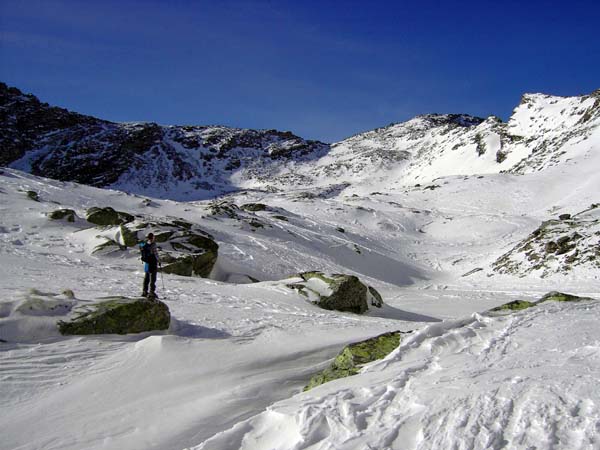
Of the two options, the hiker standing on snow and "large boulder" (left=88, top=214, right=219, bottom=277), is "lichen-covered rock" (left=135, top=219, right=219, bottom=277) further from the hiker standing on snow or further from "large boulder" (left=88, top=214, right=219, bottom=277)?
the hiker standing on snow

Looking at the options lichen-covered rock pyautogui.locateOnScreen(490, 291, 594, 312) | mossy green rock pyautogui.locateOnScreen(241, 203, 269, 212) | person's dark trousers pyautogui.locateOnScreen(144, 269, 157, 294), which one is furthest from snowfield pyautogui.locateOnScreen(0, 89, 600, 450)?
mossy green rock pyautogui.locateOnScreen(241, 203, 269, 212)

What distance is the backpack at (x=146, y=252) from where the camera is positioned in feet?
33.3

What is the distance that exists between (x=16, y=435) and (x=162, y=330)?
349cm

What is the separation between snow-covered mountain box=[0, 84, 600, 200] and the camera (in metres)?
62.8

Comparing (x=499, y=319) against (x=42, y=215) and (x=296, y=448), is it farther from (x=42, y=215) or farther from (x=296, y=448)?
(x=42, y=215)

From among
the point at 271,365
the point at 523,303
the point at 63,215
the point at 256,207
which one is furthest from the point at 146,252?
the point at 256,207

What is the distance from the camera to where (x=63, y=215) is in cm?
1852

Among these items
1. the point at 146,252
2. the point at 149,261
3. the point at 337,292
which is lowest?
the point at 337,292

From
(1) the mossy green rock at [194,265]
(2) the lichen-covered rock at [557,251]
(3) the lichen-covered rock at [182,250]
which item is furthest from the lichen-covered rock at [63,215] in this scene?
(2) the lichen-covered rock at [557,251]

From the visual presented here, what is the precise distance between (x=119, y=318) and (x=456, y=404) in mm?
5885

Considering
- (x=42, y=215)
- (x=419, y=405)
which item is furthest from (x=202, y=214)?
(x=419, y=405)

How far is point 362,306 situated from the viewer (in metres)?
12.4

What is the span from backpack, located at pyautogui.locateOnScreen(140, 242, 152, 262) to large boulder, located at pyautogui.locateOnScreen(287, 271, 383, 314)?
443 centimetres

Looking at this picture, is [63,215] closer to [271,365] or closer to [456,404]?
[271,365]
